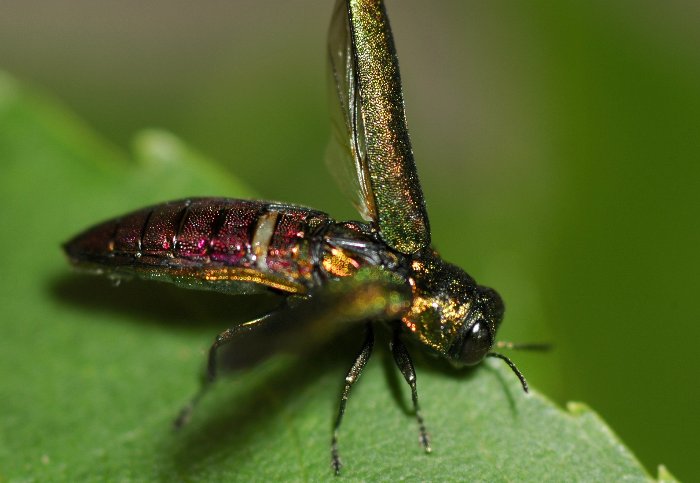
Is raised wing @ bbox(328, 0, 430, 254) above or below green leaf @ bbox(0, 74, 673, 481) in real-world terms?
above

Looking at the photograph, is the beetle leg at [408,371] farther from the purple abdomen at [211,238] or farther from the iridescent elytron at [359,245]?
the purple abdomen at [211,238]

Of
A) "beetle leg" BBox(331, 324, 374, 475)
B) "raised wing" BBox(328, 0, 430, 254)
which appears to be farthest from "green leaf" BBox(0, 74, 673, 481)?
"raised wing" BBox(328, 0, 430, 254)

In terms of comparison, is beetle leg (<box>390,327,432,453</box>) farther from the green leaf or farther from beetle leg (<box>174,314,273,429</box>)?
beetle leg (<box>174,314,273,429</box>)

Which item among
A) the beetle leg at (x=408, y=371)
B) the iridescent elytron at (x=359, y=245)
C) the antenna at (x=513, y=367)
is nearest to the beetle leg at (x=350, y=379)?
the iridescent elytron at (x=359, y=245)

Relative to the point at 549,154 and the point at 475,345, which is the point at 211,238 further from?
the point at 549,154

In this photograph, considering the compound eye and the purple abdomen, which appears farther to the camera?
the purple abdomen

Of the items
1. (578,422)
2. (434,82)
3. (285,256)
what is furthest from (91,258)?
(434,82)

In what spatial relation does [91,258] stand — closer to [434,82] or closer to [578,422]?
[578,422]
